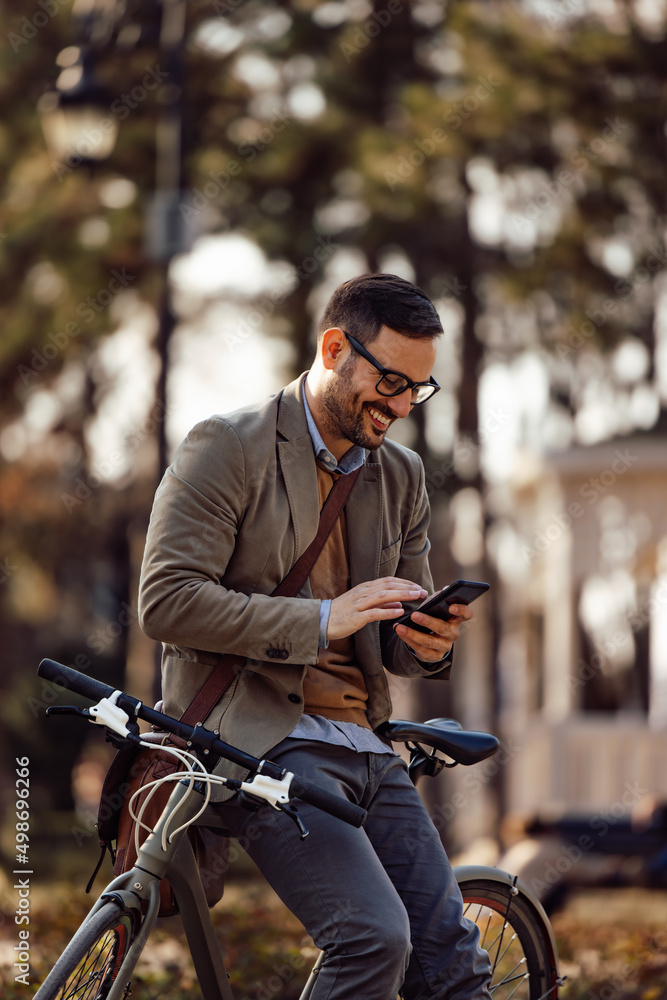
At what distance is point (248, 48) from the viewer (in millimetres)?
15680

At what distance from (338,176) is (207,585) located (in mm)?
13390

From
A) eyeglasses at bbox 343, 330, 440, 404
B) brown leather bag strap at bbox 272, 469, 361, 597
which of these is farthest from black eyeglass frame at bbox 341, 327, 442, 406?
brown leather bag strap at bbox 272, 469, 361, 597

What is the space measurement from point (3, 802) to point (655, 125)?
12.0 metres

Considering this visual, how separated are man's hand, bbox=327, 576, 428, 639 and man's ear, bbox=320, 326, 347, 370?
0.61 metres

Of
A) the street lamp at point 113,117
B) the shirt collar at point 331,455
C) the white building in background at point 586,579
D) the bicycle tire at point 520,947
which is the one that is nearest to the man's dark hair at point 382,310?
the shirt collar at point 331,455

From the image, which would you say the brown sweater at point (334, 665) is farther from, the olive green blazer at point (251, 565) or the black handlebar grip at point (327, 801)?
the black handlebar grip at point (327, 801)

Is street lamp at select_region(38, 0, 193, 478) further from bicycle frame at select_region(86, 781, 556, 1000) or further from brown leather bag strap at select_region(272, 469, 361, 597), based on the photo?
bicycle frame at select_region(86, 781, 556, 1000)

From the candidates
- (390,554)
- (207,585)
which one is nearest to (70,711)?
(207,585)

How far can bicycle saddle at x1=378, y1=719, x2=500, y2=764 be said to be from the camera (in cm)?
343

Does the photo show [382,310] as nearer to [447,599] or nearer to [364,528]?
[364,528]

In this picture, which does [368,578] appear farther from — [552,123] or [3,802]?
[3,802]

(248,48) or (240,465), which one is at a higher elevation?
(248,48)

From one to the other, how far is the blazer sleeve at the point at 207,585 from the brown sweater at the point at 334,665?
0.79 ft

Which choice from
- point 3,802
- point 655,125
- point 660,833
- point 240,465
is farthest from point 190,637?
point 3,802
